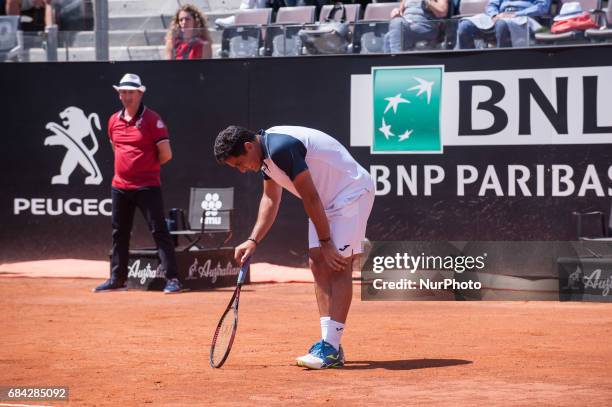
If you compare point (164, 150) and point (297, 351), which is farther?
point (164, 150)

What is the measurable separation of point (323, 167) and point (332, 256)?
579mm

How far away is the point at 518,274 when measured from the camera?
39.2ft

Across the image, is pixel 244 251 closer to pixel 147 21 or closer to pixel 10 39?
pixel 10 39

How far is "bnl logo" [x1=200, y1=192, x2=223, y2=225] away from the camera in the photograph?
13.4m

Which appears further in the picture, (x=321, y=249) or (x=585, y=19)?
(x=585, y=19)

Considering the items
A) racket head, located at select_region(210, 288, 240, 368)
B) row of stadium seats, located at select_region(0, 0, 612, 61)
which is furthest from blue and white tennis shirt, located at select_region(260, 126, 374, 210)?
row of stadium seats, located at select_region(0, 0, 612, 61)

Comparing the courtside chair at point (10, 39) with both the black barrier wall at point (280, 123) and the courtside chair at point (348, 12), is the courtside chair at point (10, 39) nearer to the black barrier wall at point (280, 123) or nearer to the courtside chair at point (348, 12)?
the black barrier wall at point (280, 123)

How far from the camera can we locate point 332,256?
22.2 feet

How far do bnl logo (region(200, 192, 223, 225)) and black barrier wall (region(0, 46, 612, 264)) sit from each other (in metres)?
0.43

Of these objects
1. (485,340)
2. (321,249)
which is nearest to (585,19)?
(485,340)

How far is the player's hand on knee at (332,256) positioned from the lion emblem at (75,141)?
8230 millimetres

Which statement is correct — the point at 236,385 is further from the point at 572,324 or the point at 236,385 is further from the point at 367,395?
the point at 572,324

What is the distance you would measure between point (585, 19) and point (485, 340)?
18.4ft

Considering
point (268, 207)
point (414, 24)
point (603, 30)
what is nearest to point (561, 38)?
point (603, 30)
